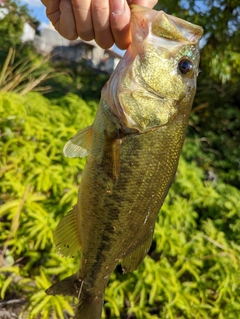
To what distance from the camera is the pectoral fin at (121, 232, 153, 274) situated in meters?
1.87

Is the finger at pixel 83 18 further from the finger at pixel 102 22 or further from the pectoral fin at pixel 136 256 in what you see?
the pectoral fin at pixel 136 256

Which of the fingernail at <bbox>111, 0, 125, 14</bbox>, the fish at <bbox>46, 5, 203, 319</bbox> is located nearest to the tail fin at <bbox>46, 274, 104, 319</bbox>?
the fish at <bbox>46, 5, 203, 319</bbox>

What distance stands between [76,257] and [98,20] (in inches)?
90.8

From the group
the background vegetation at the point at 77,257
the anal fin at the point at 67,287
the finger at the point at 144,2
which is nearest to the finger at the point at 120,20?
the finger at the point at 144,2

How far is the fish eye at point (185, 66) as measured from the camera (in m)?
1.69

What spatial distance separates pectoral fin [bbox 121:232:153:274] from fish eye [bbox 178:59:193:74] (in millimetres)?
757

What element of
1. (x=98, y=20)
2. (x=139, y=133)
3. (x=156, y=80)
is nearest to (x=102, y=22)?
(x=98, y=20)

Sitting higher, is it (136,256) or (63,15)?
(63,15)

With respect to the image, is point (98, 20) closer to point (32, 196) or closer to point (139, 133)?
point (139, 133)

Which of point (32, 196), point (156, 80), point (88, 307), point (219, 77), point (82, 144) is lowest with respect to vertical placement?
point (219, 77)

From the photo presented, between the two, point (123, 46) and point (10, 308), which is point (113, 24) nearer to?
point (123, 46)

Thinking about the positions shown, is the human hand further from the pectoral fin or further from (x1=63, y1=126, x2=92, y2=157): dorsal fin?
the pectoral fin

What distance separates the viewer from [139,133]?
5.58 ft

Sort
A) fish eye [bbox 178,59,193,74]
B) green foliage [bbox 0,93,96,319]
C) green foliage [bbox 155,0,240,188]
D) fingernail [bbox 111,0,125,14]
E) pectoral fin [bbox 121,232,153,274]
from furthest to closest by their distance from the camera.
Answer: green foliage [bbox 155,0,240,188] → green foliage [bbox 0,93,96,319] → pectoral fin [bbox 121,232,153,274] → fish eye [bbox 178,59,193,74] → fingernail [bbox 111,0,125,14]
